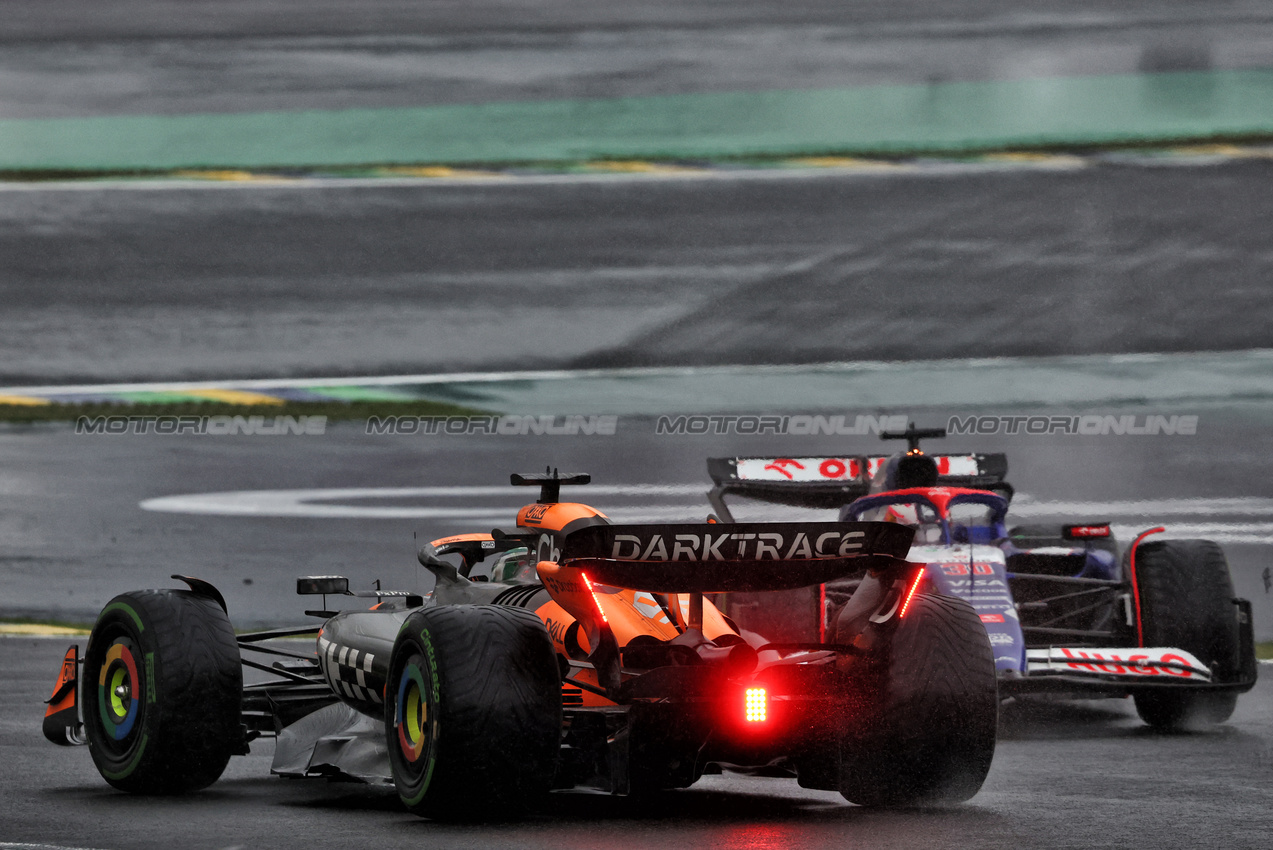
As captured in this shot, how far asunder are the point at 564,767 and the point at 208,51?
17.4 metres

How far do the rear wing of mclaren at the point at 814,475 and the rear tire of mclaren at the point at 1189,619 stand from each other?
4.77 ft

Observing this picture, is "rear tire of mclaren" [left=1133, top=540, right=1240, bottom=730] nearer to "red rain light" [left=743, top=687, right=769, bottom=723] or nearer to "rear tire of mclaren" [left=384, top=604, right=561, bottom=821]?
"red rain light" [left=743, top=687, right=769, bottom=723]

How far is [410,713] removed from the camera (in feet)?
16.9

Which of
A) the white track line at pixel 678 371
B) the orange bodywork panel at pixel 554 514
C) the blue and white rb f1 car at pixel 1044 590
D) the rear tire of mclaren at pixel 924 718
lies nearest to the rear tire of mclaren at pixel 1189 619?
the blue and white rb f1 car at pixel 1044 590

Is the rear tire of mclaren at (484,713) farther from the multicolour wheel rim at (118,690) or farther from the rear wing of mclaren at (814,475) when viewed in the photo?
the rear wing of mclaren at (814,475)

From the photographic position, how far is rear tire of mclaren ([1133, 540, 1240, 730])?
8.48 meters

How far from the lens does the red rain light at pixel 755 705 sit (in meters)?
4.75

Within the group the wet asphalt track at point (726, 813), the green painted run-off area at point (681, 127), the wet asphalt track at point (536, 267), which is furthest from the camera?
the green painted run-off area at point (681, 127)

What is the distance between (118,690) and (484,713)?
2.09 m

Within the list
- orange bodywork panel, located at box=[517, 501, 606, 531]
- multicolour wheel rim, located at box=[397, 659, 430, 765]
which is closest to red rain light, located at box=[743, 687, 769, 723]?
orange bodywork panel, located at box=[517, 501, 606, 531]

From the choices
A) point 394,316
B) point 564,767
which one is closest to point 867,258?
point 394,316

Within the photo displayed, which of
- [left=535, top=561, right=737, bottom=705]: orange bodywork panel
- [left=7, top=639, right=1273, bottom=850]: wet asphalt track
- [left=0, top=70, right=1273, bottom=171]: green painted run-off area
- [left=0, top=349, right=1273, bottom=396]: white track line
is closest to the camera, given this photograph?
[left=7, top=639, right=1273, bottom=850]: wet asphalt track

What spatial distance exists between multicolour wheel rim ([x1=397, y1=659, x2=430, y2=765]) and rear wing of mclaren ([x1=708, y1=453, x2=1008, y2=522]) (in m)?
4.66

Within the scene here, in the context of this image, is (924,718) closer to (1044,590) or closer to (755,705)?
(755,705)
